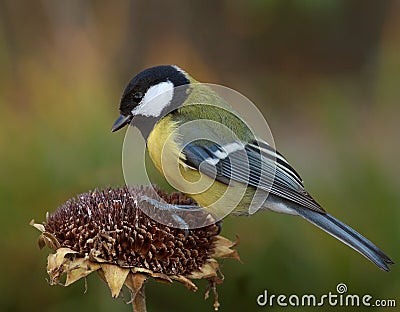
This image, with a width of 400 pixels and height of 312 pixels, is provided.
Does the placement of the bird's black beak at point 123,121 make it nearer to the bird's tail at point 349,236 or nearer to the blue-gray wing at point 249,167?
the blue-gray wing at point 249,167

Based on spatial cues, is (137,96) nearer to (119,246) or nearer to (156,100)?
(156,100)

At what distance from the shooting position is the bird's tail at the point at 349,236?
1331mm

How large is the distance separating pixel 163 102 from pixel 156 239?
1.16 ft

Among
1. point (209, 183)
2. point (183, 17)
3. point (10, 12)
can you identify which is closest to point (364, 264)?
point (209, 183)

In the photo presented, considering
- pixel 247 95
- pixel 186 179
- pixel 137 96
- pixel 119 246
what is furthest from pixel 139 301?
pixel 247 95

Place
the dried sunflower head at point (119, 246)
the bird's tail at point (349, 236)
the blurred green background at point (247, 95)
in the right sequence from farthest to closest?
the blurred green background at point (247, 95)
the bird's tail at point (349, 236)
the dried sunflower head at point (119, 246)

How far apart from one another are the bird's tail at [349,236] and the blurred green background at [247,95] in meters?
0.57

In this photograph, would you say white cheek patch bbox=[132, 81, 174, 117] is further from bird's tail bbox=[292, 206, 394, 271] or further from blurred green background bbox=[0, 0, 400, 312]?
blurred green background bbox=[0, 0, 400, 312]

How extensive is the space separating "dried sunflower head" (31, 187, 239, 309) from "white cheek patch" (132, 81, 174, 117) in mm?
209

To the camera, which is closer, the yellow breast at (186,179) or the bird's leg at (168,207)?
the bird's leg at (168,207)

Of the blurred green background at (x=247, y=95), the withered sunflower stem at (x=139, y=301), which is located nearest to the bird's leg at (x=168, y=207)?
the withered sunflower stem at (x=139, y=301)

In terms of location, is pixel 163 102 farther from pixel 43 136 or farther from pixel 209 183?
pixel 43 136

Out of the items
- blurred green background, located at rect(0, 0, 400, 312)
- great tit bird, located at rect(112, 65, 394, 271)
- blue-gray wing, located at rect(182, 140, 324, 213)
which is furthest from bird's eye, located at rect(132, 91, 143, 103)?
blurred green background, located at rect(0, 0, 400, 312)

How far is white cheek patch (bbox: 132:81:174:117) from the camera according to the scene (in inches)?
53.4
